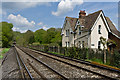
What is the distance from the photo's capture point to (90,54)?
12.2m

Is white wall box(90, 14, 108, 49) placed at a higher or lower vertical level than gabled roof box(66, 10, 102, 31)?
lower

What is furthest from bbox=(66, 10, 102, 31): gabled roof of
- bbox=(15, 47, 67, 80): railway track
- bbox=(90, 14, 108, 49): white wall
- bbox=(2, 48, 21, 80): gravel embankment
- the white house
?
bbox=(2, 48, 21, 80): gravel embankment

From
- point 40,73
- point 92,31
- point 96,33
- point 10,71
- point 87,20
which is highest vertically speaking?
point 87,20

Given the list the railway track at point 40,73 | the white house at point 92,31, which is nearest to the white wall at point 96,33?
the white house at point 92,31

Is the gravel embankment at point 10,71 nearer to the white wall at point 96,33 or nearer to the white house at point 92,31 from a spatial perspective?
the white house at point 92,31

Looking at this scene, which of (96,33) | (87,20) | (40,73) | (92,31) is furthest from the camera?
(87,20)

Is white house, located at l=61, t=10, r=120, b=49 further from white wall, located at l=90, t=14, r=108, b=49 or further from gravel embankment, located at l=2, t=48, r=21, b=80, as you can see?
gravel embankment, located at l=2, t=48, r=21, b=80

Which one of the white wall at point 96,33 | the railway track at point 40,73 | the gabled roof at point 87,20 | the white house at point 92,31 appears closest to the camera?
the railway track at point 40,73

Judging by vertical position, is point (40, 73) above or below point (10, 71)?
above

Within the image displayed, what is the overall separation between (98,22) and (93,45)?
453cm

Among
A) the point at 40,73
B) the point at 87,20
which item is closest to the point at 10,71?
the point at 40,73

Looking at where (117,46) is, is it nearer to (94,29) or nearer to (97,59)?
(94,29)

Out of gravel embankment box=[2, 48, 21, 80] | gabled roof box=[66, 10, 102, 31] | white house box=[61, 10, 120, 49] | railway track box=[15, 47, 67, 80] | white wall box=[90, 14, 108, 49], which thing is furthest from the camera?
gabled roof box=[66, 10, 102, 31]

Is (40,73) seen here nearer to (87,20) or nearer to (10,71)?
(10,71)
